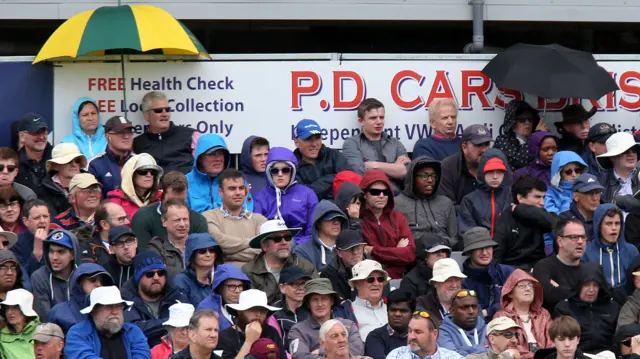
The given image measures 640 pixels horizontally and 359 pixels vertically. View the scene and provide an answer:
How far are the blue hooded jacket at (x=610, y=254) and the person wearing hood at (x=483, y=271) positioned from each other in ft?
3.17

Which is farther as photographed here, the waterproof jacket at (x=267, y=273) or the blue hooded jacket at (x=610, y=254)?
the blue hooded jacket at (x=610, y=254)

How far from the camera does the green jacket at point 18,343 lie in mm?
13414

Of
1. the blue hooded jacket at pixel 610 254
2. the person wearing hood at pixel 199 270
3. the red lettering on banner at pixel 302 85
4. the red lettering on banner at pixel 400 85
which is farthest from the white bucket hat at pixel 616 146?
the person wearing hood at pixel 199 270

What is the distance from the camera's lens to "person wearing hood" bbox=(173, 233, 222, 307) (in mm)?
14328

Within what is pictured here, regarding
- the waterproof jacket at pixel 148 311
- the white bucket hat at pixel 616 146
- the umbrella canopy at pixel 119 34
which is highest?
the umbrella canopy at pixel 119 34

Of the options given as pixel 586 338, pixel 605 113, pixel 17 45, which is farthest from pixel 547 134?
pixel 17 45

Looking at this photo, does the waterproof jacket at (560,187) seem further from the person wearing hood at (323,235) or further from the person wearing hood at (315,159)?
the person wearing hood at (323,235)

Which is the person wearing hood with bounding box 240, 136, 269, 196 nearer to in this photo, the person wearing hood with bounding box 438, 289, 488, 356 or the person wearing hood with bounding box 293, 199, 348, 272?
the person wearing hood with bounding box 293, 199, 348, 272

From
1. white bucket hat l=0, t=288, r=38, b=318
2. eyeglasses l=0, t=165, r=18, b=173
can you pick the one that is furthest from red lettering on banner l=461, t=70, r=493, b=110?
white bucket hat l=0, t=288, r=38, b=318

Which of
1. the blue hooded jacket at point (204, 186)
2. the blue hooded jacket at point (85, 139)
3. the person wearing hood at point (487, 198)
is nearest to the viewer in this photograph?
the blue hooded jacket at point (204, 186)

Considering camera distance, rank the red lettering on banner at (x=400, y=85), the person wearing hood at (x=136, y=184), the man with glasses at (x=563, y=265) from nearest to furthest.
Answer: the man with glasses at (x=563, y=265) → the person wearing hood at (x=136, y=184) → the red lettering on banner at (x=400, y=85)

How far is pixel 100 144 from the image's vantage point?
16.7 metres

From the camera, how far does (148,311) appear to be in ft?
46.2

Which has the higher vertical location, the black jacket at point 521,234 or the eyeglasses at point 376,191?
the eyeglasses at point 376,191
